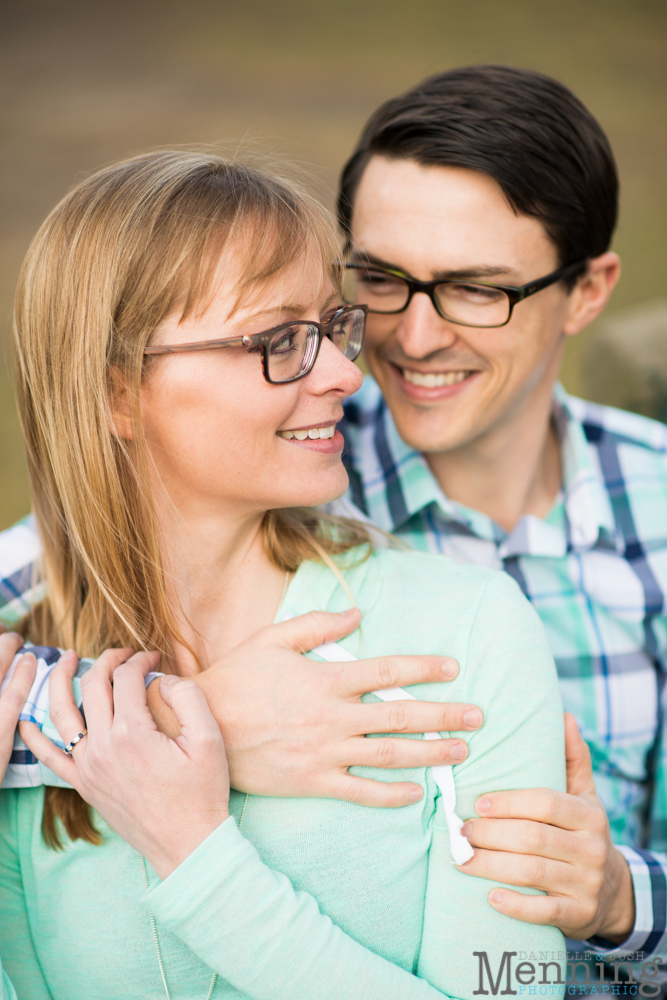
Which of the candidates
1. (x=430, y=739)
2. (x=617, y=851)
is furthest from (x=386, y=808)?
(x=617, y=851)

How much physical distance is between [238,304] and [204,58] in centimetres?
446

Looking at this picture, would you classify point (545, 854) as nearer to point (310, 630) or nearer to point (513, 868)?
point (513, 868)

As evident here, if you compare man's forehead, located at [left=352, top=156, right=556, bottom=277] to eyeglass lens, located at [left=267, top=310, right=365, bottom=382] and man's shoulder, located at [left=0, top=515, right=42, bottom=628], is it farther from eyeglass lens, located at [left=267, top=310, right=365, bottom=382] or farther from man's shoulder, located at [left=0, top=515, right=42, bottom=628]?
man's shoulder, located at [left=0, top=515, right=42, bottom=628]

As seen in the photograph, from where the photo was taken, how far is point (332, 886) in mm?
1094

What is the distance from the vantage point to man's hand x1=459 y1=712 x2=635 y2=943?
1073 mm

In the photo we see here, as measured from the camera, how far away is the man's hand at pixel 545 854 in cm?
107

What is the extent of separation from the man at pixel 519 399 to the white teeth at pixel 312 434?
45cm

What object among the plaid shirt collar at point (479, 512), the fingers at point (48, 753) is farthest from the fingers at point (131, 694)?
the plaid shirt collar at point (479, 512)

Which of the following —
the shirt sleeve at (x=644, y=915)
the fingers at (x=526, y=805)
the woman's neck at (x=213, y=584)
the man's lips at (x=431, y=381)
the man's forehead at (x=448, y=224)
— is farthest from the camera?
the man's lips at (x=431, y=381)

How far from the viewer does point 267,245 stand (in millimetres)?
1139

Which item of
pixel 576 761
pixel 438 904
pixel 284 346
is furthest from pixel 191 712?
pixel 576 761

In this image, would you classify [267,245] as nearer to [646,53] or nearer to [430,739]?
[430,739]

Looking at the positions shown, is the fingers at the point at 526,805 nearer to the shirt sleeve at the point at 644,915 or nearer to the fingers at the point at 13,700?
the shirt sleeve at the point at 644,915

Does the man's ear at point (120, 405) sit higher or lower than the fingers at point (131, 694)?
higher
